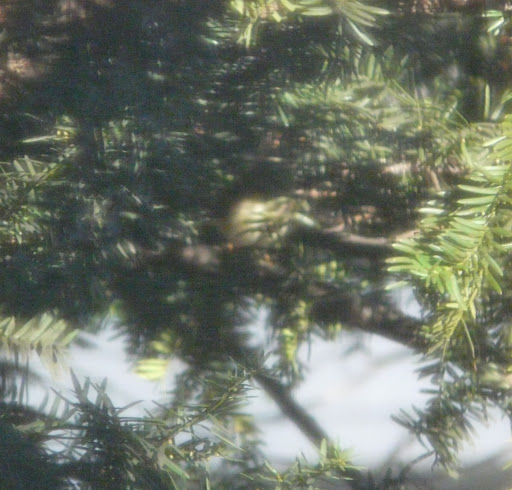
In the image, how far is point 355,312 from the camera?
0.35 m

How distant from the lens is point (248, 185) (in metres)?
0.34

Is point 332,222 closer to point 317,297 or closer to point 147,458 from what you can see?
point 317,297

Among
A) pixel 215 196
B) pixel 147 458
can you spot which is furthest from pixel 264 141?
pixel 147 458

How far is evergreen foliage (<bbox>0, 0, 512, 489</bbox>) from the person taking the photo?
286mm

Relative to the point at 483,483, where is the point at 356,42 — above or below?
above

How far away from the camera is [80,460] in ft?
0.76

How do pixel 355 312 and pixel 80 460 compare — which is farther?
pixel 355 312

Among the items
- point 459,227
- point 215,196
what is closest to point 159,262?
point 215,196

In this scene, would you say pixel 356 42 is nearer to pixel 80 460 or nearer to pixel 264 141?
pixel 264 141

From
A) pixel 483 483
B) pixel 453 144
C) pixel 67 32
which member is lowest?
pixel 483 483

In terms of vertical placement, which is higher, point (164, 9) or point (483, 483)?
point (164, 9)

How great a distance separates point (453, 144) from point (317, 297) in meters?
0.10

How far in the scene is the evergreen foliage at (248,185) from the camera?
0.29m

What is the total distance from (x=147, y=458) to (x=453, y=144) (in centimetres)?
19
